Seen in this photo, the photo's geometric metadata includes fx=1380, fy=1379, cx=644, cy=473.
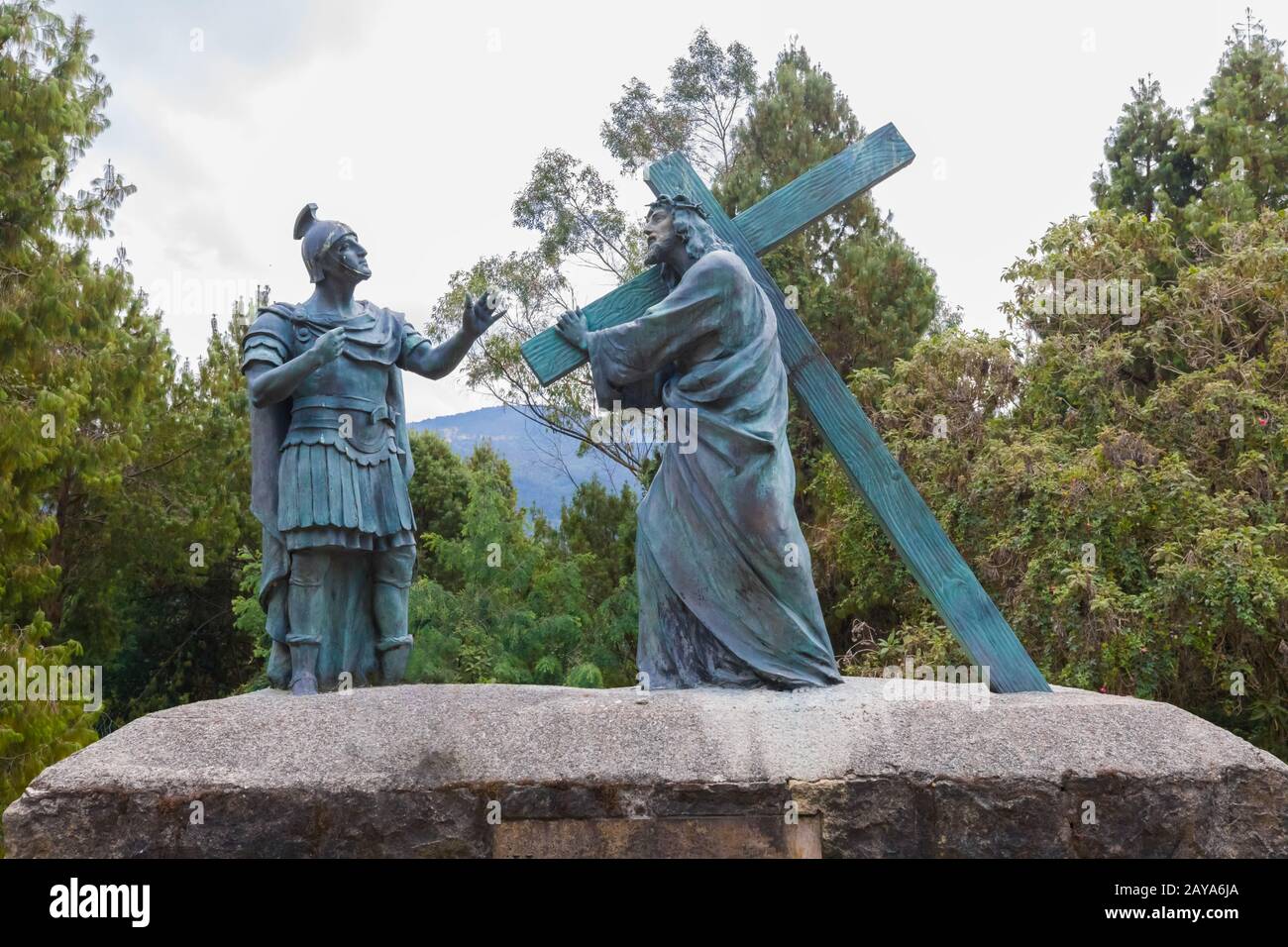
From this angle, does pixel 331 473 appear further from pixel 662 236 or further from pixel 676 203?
pixel 676 203

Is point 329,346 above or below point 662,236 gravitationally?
below

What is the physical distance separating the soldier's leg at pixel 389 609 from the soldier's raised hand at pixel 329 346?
3.00 feet

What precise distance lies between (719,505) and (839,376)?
102 cm

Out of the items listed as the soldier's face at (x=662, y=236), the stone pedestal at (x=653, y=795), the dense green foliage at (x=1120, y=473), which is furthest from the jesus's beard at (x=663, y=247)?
the dense green foliage at (x=1120, y=473)

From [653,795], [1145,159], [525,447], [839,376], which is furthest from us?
[525,447]

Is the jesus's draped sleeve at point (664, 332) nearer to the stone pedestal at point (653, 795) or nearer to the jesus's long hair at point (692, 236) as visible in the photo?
the jesus's long hair at point (692, 236)

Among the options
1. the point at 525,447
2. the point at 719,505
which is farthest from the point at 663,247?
the point at 525,447

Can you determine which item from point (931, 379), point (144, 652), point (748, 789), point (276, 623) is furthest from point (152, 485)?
point (748, 789)

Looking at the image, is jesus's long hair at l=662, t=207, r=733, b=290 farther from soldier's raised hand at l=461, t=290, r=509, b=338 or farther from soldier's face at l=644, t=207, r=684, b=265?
soldier's raised hand at l=461, t=290, r=509, b=338

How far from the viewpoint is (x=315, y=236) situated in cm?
630

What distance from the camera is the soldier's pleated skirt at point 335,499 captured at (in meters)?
5.98

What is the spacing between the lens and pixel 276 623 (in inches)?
241

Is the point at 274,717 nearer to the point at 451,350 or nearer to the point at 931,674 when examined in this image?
the point at 451,350

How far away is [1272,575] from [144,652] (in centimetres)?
1549
